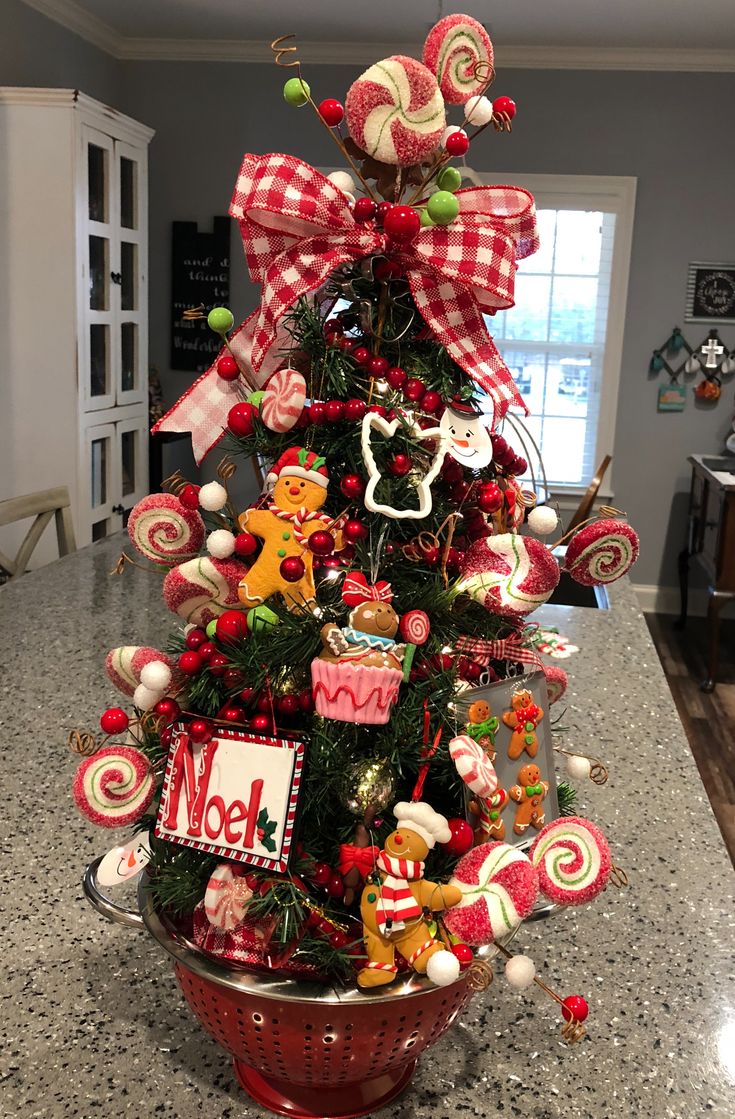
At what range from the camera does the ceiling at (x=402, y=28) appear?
3988mm

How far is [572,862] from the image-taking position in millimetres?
611

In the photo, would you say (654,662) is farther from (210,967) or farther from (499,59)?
(499,59)

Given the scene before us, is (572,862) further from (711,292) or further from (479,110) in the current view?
(711,292)

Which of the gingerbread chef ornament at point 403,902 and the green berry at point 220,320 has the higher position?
the green berry at point 220,320

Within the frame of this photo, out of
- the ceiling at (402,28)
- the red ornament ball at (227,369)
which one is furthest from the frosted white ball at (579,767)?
the ceiling at (402,28)

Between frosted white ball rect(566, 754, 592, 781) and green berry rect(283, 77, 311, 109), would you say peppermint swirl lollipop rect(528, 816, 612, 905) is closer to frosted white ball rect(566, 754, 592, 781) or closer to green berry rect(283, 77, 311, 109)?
frosted white ball rect(566, 754, 592, 781)

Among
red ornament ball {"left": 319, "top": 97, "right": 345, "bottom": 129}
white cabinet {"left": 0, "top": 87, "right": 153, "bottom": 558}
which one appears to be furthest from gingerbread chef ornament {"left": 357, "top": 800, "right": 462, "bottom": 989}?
white cabinet {"left": 0, "top": 87, "right": 153, "bottom": 558}

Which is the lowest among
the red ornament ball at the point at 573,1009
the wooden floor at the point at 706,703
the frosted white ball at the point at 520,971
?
the wooden floor at the point at 706,703

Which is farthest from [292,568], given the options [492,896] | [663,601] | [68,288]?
[663,601]

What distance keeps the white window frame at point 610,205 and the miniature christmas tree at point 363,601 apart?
169 inches

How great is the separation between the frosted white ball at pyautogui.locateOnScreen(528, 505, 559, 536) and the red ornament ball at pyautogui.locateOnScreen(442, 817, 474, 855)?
0.20m

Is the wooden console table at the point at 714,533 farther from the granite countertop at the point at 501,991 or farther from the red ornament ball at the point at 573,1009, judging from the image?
the red ornament ball at the point at 573,1009

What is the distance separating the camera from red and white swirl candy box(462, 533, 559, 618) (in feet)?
2.17

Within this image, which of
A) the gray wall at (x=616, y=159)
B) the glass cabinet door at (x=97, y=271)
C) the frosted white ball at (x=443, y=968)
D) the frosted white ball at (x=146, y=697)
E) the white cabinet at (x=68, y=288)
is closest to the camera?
the frosted white ball at (x=443, y=968)
